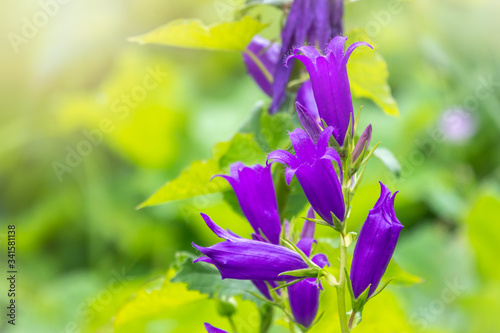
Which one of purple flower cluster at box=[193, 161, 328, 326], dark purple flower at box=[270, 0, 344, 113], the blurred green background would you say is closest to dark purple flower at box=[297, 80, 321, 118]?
dark purple flower at box=[270, 0, 344, 113]

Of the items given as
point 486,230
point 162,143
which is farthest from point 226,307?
point 162,143

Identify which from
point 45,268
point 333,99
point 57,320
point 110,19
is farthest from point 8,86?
point 333,99

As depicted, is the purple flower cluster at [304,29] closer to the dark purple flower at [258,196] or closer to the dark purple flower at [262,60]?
the dark purple flower at [262,60]

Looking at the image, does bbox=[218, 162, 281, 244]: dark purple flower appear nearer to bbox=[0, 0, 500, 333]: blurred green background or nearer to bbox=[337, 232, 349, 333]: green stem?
bbox=[337, 232, 349, 333]: green stem

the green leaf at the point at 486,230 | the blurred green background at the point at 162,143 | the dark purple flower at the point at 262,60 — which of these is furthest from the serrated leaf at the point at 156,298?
the green leaf at the point at 486,230

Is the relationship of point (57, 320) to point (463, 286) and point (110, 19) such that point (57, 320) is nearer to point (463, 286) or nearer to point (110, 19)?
point (463, 286)

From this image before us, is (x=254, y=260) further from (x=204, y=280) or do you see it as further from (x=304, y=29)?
(x=304, y=29)
